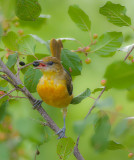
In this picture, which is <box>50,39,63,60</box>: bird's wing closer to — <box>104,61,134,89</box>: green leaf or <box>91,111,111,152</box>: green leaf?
<box>91,111,111,152</box>: green leaf

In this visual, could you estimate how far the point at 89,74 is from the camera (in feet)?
14.8

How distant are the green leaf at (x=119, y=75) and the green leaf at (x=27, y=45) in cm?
106

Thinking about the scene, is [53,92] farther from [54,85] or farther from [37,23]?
[37,23]

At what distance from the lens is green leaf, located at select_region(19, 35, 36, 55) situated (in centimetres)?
170

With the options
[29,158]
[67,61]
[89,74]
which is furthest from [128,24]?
[89,74]

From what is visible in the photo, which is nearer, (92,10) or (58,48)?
(58,48)

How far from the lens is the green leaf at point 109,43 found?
5.12 feet

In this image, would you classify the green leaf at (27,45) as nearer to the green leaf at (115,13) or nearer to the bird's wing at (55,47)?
the bird's wing at (55,47)

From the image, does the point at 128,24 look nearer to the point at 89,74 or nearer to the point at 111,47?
the point at 111,47

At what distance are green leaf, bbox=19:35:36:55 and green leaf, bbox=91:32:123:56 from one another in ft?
1.30

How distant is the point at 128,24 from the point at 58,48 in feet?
3.12

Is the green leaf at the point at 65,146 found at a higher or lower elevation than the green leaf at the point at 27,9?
lower

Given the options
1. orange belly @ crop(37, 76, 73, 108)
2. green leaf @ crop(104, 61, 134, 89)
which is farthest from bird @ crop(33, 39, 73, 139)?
green leaf @ crop(104, 61, 134, 89)

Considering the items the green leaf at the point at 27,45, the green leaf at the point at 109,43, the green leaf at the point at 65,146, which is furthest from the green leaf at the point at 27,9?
the green leaf at the point at 65,146
